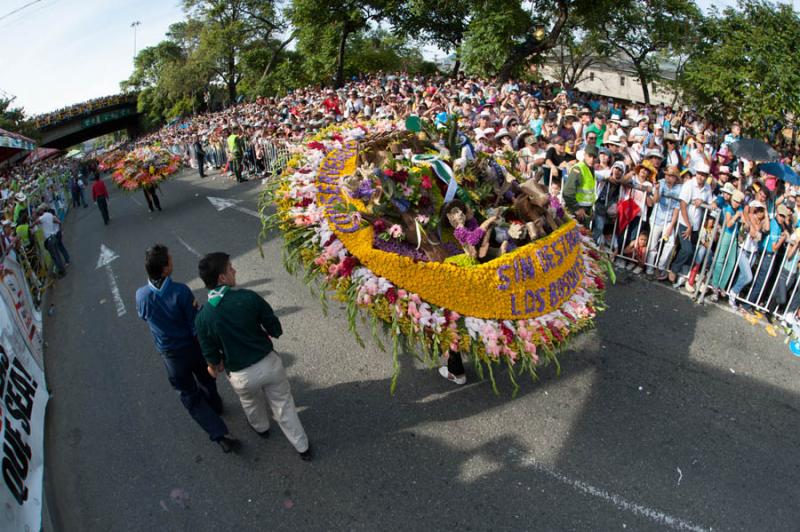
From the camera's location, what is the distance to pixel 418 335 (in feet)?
12.8

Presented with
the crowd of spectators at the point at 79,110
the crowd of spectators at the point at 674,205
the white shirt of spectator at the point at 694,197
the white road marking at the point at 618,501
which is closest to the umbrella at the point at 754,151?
the crowd of spectators at the point at 674,205

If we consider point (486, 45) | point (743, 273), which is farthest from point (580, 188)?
point (486, 45)

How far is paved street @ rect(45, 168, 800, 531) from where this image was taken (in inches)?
147

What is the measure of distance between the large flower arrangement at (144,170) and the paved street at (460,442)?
7.96m

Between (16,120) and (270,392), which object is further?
(16,120)

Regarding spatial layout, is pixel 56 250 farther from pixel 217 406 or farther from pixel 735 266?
pixel 735 266

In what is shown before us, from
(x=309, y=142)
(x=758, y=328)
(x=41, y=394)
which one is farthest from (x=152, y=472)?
(x=758, y=328)

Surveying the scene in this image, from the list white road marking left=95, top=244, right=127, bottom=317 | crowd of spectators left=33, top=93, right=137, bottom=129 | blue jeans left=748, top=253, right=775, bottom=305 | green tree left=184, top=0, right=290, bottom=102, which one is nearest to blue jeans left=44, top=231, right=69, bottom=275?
white road marking left=95, top=244, right=127, bottom=317

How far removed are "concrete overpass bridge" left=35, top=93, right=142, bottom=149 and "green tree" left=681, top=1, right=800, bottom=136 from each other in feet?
197

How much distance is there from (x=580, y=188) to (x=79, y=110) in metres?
66.1

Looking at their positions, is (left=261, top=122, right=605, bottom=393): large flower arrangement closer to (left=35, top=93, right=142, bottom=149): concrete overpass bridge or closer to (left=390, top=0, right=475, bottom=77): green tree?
(left=390, top=0, right=475, bottom=77): green tree

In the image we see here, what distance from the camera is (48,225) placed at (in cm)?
974

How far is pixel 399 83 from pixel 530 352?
66.2 ft

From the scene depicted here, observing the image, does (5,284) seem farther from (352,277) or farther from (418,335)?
(418,335)
